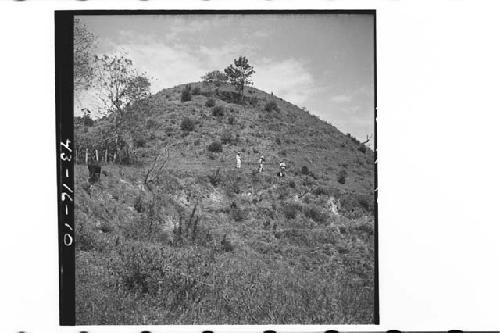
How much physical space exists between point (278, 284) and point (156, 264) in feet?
5.60

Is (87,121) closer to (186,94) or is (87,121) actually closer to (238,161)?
(186,94)

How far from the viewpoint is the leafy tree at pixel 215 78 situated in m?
6.24

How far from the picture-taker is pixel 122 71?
6234 millimetres

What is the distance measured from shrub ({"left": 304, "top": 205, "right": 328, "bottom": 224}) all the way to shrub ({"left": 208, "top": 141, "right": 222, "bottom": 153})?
1546mm

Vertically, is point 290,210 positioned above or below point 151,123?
below

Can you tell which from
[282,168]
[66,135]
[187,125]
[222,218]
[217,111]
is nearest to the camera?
[66,135]

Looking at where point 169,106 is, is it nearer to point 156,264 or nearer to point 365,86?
point 156,264

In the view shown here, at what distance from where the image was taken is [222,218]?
626 cm

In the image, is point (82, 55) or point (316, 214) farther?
point (316, 214)

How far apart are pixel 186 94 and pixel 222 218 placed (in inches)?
74.5

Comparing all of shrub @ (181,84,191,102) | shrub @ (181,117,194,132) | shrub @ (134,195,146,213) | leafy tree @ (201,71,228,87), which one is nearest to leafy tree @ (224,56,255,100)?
leafy tree @ (201,71,228,87)

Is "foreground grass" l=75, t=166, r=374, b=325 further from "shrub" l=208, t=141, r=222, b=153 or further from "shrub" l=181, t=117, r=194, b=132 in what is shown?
"shrub" l=181, t=117, r=194, b=132

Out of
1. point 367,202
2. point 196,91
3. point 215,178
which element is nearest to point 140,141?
point 196,91

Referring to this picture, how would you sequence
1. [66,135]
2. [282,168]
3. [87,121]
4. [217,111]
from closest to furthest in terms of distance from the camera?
[66,135], [87,121], [282,168], [217,111]
